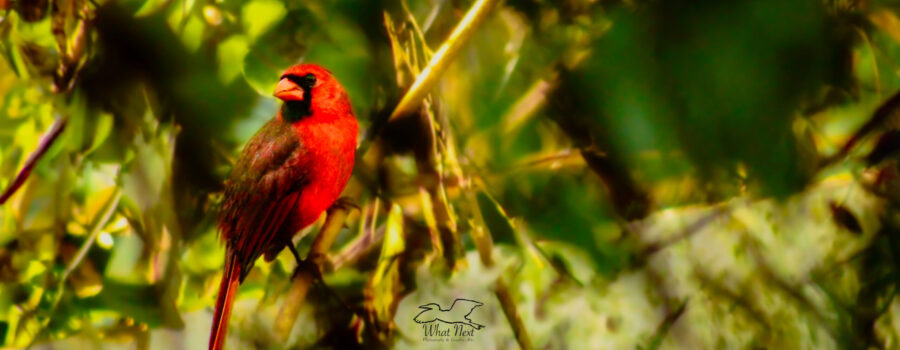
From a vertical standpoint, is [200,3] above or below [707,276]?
above

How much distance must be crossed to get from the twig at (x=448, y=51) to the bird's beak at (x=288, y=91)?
152 mm

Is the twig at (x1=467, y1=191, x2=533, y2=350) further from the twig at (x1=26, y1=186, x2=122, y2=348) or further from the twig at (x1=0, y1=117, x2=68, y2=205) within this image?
the twig at (x1=0, y1=117, x2=68, y2=205)

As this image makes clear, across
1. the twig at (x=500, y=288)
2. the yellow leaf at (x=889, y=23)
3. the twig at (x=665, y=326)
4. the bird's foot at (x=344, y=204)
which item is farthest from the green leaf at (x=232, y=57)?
the yellow leaf at (x=889, y=23)

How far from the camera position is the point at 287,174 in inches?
38.9

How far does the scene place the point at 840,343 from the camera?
1.03 m

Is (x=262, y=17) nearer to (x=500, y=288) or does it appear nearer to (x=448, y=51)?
(x=448, y=51)

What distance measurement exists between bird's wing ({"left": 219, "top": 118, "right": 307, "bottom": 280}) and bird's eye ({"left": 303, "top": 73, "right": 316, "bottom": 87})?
0.22ft

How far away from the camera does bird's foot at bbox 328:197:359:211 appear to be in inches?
40.0

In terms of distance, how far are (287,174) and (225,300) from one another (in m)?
0.20

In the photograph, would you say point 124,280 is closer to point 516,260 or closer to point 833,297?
point 516,260

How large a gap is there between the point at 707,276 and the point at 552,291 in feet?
0.74

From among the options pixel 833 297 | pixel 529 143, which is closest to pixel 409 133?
pixel 529 143

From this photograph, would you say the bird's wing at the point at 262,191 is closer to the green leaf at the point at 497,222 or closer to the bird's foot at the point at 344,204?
the bird's foot at the point at 344,204

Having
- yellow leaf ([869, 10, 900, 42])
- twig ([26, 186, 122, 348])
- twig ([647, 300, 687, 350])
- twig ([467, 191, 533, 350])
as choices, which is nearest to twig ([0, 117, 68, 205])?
twig ([26, 186, 122, 348])
